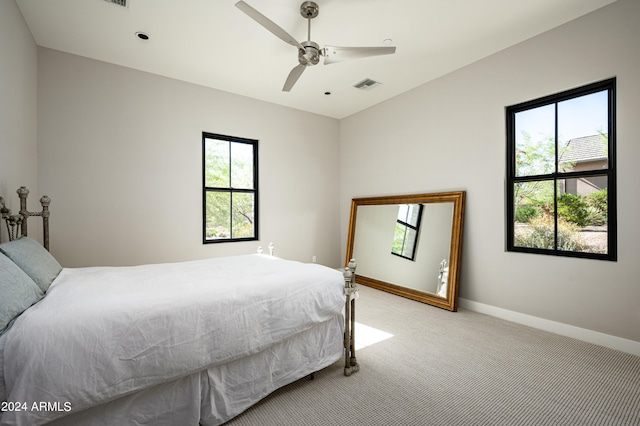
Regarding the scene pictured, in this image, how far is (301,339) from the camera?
1.99 metres

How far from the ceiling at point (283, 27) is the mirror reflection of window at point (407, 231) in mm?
Result: 1756

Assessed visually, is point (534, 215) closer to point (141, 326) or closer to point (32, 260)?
point (141, 326)

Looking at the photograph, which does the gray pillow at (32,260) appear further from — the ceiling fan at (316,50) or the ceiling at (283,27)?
the ceiling fan at (316,50)

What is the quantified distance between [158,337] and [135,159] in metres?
2.87

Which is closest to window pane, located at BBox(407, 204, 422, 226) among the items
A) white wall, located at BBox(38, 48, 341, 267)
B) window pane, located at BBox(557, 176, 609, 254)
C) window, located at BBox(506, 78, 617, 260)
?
window, located at BBox(506, 78, 617, 260)

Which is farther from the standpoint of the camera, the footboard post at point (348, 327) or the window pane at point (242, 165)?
the window pane at point (242, 165)

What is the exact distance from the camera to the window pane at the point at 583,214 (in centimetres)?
→ 259

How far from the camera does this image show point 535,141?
306cm

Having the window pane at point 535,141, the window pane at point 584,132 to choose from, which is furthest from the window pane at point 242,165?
the window pane at point 584,132

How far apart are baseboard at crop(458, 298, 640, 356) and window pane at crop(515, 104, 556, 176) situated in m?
1.51

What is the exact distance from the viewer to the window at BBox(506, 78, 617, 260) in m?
2.57

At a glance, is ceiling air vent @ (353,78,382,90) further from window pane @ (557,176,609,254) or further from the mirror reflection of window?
window pane @ (557,176,609,254)

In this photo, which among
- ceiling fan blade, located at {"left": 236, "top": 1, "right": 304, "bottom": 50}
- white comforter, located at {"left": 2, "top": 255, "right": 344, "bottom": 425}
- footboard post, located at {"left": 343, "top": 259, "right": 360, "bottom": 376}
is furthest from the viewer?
footboard post, located at {"left": 343, "top": 259, "right": 360, "bottom": 376}

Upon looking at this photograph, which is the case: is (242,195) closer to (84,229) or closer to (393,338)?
(84,229)
